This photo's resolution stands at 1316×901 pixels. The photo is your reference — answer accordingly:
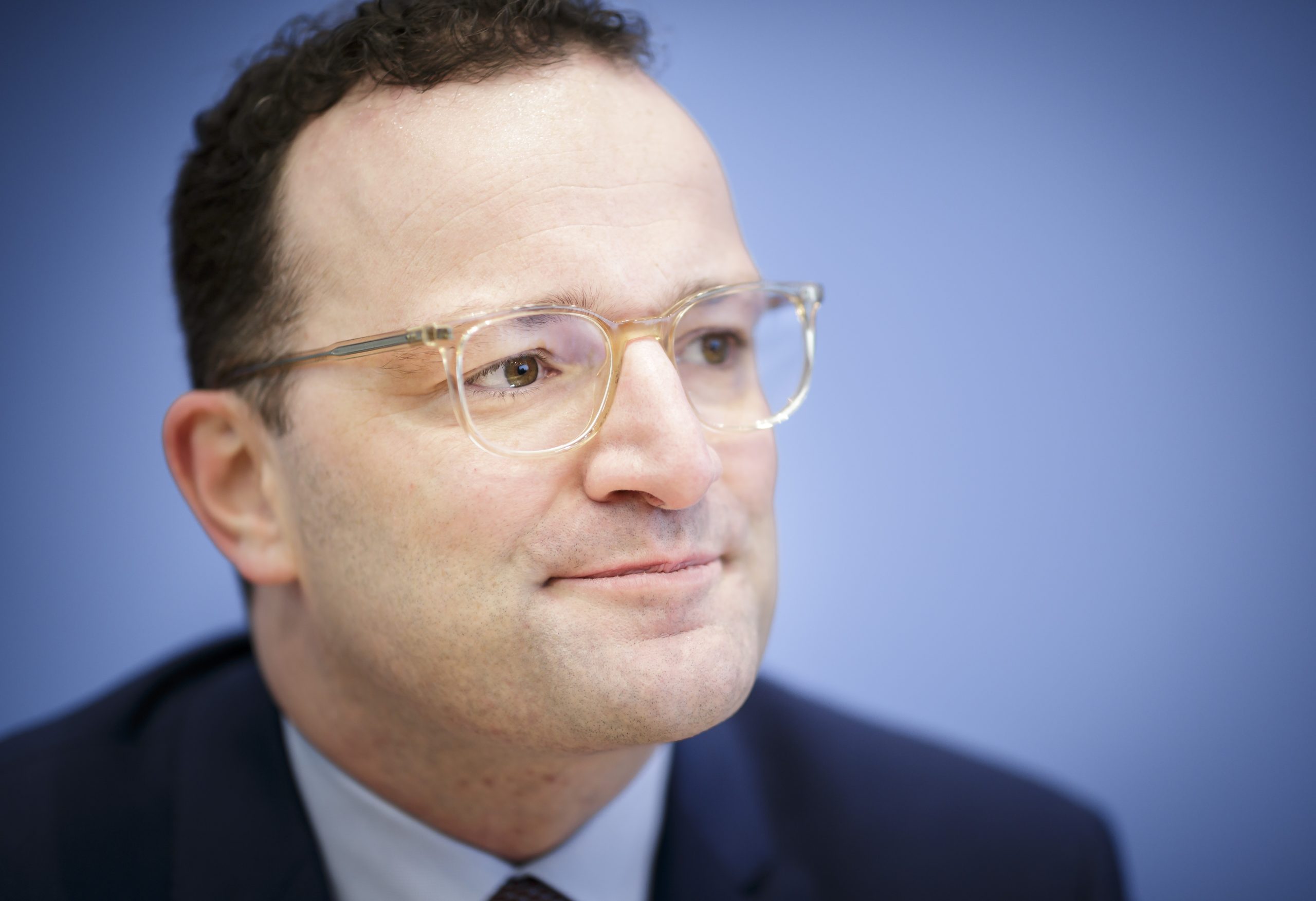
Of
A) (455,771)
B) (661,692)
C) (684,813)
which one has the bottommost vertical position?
(684,813)

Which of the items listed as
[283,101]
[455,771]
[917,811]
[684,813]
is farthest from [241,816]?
[917,811]

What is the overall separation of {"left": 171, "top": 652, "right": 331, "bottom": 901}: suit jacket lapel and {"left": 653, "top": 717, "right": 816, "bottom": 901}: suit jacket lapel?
661mm

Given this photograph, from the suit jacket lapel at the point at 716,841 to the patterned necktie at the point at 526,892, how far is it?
9.2 inches

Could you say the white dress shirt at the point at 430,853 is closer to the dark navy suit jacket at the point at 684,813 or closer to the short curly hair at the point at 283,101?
the dark navy suit jacket at the point at 684,813

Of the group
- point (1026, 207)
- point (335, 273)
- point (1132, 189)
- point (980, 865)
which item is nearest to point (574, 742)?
point (335, 273)

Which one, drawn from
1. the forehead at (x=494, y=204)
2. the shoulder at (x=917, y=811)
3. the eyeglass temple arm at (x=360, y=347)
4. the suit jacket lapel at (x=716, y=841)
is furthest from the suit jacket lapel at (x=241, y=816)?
the shoulder at (x=917, y=811)

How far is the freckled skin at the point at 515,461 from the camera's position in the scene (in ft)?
4.32

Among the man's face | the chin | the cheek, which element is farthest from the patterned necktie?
the cheek

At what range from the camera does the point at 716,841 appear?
6.18 feet

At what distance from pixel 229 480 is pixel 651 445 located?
2.82 feet

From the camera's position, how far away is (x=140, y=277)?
8.17ft

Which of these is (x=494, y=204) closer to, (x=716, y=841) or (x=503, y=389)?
(x=503, y=389)

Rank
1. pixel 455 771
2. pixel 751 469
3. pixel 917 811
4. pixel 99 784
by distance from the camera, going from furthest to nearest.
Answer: pixel 917 811
pixel 99 784
pixel 455 771
pixel 751 469

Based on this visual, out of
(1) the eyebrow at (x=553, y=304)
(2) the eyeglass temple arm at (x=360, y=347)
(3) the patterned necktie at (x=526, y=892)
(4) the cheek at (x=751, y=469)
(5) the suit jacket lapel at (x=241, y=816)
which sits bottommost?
Answer: (3) the patterned necktie at (x=526, y=892)
